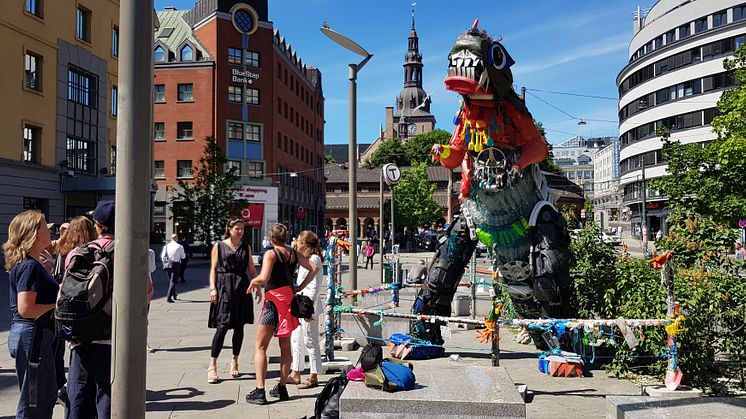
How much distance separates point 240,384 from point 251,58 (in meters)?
37.5

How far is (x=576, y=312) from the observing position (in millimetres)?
7781

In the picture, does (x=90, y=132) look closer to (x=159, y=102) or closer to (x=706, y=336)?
(x=159, y=102)

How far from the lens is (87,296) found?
4.12m

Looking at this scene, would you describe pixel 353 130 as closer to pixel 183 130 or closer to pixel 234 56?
pixel 234 56

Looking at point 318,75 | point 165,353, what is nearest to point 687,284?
point 165,353

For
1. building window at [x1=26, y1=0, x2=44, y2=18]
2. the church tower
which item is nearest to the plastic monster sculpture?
building window at [x1=26, y1=0, x2=44, y2=18]

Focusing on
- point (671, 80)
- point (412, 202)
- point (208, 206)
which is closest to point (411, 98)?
point (412, 202)

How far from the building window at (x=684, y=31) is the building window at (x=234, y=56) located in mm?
32653

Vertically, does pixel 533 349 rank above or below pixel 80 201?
below

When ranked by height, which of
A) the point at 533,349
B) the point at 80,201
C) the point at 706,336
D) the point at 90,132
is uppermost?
the point at 90,132

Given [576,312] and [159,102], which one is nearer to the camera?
[576,312]

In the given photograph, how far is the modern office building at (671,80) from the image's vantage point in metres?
43.4

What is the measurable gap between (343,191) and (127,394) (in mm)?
75934

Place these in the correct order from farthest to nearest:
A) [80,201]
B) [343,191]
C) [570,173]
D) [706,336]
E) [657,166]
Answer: [570,173] → [343,191] → [657,166] → [80,201] → [706,336]
